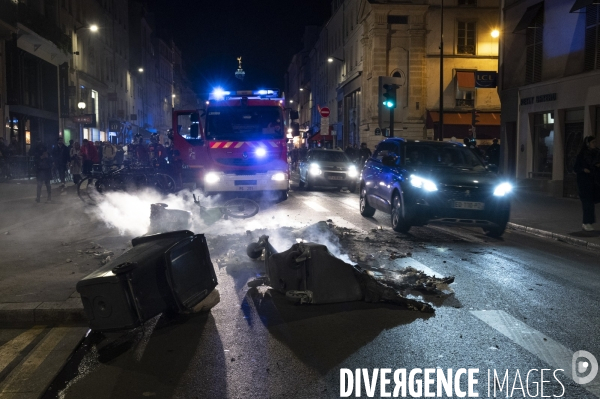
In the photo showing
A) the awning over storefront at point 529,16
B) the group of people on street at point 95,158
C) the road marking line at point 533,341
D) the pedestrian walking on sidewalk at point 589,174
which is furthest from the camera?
the awning over storefront at point 529,16

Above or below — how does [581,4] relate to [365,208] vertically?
above

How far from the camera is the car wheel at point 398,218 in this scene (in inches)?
482

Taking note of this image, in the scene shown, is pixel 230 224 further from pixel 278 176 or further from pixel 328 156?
pixel 328 156

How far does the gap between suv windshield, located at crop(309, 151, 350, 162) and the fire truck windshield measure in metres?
8.61

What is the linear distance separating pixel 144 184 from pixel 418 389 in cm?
1766

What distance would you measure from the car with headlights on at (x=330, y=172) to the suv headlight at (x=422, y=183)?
1353cm

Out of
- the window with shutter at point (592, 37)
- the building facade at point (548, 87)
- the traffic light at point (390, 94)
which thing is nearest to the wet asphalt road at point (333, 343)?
the traffic light at point (390, 94)

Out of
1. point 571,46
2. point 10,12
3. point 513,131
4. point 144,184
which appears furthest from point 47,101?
point 571,46

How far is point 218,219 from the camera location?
12992mm

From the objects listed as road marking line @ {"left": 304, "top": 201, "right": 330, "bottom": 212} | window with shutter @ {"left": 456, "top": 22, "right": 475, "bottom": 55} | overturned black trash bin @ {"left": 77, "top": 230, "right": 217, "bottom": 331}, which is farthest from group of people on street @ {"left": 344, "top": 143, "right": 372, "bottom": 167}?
overturned black trash bin @ {"left": 77, "top": 230, "right": 217, "bottom": 331}

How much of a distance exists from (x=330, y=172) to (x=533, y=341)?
2064cm

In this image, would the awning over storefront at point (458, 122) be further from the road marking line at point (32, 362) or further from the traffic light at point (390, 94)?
the road marking line at point (32, 362)

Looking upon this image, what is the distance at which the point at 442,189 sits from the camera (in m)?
11.8

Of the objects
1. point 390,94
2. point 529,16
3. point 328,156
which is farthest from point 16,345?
point 529,16
